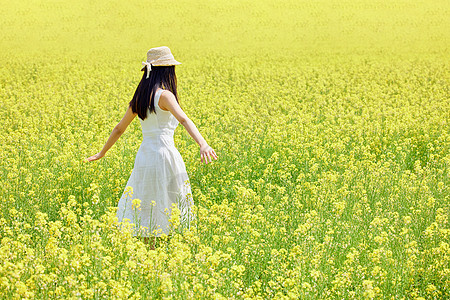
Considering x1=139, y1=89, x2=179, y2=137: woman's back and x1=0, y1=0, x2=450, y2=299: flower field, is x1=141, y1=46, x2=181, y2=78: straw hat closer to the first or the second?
x1=139, y1=89, x2=179, y2=137: woman's back

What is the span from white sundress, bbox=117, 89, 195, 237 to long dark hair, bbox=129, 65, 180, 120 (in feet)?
0.21

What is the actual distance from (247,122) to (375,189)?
4.68 meters

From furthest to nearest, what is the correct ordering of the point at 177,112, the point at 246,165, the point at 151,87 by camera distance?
the point at 246,165 → the point at 151,87 → the point at 177,112

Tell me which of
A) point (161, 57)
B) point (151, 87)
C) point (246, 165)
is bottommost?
point (246, 165)

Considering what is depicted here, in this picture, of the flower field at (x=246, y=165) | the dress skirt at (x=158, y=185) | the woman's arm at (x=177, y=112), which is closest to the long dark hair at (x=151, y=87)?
the woman's arm at (x=177, y=112)

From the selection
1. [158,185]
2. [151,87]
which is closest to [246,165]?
[158,185]

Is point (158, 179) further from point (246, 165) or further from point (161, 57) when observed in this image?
point (246, 165)

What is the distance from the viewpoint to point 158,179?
194 inches

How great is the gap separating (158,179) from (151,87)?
83 centimetres

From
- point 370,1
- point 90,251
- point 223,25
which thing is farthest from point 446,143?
point 370,1

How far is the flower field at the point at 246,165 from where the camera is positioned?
3.79 metres

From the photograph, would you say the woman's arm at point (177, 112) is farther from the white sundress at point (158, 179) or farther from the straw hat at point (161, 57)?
the straw hat at point (161, 57)

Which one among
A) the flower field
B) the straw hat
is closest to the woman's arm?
the straw hat

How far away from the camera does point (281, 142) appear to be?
8.84 metres
